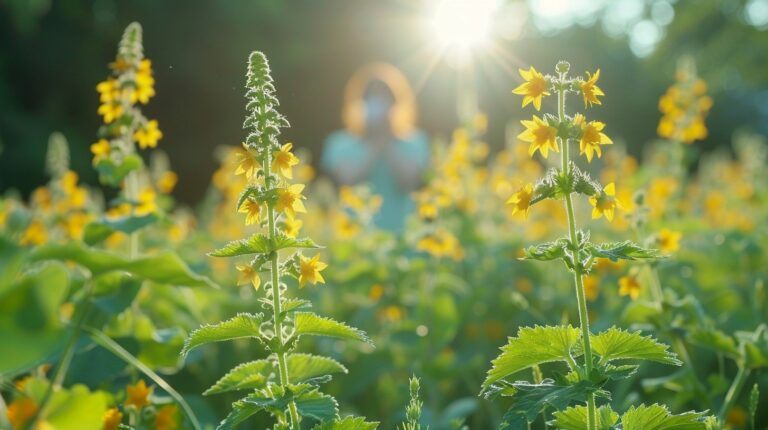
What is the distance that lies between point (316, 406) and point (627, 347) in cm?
68

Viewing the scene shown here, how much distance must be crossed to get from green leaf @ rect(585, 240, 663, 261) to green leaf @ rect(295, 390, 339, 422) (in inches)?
24.9

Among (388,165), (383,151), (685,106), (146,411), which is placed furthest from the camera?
(383,151)

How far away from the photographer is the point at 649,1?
12156 mm

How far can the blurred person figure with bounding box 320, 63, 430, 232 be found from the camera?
29.2 ft

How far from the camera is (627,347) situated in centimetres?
164

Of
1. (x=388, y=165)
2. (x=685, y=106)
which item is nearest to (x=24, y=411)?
(x=685, y=106)

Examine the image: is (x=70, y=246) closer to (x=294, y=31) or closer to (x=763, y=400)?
(x=763, y=400)

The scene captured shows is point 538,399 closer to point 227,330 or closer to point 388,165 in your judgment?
point 227,330

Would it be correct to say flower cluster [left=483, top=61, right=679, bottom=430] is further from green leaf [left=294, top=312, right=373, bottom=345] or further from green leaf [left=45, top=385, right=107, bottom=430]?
green leaf [left=45, top=385, right=107, bottom=430]

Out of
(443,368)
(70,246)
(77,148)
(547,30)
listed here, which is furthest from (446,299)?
(547,30)

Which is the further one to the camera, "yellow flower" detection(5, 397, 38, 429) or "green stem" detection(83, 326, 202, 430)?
"green stem" detection(83, 326, 202, 430)

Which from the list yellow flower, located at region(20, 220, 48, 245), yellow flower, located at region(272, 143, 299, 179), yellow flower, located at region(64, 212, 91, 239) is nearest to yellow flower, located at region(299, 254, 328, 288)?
yellow flower, located at region(272, 143, 299, 179)

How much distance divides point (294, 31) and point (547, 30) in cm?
1090

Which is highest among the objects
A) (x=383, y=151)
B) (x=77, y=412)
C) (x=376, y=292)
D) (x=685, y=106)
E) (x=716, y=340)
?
(x=383, y=151)
